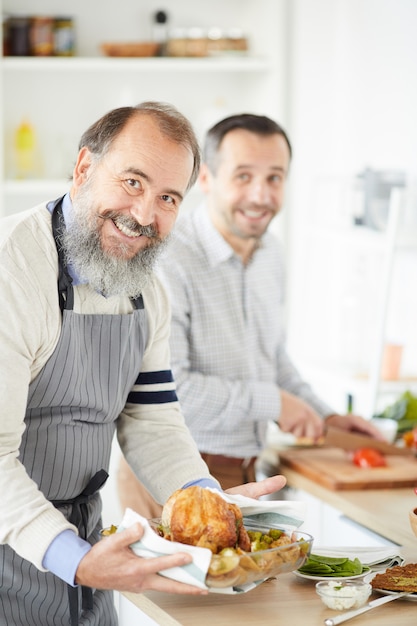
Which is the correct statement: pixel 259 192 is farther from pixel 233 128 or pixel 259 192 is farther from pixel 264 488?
pixel 264 488

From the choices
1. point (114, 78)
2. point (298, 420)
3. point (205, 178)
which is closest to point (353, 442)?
point (298, 420)

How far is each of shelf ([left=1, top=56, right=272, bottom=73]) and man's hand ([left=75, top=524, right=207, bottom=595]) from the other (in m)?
2.88

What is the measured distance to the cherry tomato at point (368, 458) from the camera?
2643mm

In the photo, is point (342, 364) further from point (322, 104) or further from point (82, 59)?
point (82, 59)

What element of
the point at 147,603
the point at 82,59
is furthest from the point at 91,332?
the point at 82,59

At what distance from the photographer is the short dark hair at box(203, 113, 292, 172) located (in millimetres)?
2660

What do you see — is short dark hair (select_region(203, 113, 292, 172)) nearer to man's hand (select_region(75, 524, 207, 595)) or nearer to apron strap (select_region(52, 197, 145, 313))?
apron strap (select_region(52, 197, 145, 313))

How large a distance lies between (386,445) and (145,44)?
2.12 m

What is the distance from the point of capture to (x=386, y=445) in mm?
2711

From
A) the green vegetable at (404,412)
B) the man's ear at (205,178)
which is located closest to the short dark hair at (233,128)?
the man's ear at (205,178)

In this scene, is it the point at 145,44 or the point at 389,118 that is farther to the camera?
the point at 145,44

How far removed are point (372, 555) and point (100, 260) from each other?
70 centimetres

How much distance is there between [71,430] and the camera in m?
1.76

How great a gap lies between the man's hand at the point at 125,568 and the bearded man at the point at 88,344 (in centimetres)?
11
